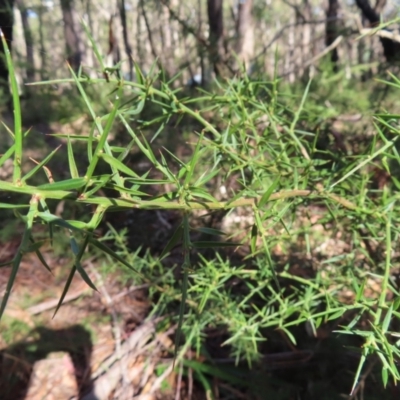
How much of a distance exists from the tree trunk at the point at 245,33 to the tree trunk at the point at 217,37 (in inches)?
3.7

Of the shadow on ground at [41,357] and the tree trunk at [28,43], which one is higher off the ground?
the tree trunk at [28,43]

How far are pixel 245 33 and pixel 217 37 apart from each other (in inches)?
18.4

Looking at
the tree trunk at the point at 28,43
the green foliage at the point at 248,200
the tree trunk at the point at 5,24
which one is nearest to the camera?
the green foliage at the point at 248,200

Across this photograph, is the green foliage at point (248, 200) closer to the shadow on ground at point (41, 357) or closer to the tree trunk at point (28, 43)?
the shadow on ground at point (41, 357)

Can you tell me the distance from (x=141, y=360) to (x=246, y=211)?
0.51 metres

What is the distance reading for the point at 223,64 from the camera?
129 centimetres

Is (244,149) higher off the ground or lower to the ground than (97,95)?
higher

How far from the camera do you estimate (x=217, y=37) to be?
1.50 m

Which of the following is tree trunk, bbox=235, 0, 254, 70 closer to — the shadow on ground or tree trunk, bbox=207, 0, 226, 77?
tree trunk, bbox=207, 0, 226, 77

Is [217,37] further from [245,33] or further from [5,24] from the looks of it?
[5,24]

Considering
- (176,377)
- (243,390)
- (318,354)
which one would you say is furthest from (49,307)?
(318,354)

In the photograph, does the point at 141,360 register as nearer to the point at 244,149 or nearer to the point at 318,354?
the point at 318,354

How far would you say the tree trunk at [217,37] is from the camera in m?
1.31

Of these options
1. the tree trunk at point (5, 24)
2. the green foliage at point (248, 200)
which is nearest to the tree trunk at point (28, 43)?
the tree trunk at point (5, 24)
